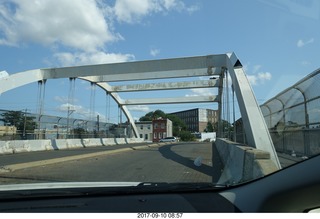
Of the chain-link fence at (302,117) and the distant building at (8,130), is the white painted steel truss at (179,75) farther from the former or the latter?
the distant building at (8,130)

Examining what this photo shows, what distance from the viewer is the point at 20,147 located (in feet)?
90.4

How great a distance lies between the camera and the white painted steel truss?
1337 cm

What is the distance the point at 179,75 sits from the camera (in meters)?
33.7

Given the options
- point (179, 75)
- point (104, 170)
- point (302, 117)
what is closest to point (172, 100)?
point (179, 75)

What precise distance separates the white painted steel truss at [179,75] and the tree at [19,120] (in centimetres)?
220

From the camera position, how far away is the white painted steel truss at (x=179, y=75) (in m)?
13.4

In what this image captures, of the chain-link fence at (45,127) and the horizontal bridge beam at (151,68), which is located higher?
the horizontal bridge beam at (151,68)

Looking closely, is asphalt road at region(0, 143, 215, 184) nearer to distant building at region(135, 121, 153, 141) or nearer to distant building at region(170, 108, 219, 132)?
distant building at region(135, 121, 153, 141)

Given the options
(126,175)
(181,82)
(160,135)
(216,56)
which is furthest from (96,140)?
(160,135)

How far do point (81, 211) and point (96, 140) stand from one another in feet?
135

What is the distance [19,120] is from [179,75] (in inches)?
538

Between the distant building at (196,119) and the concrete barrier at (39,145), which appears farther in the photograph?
the distant building at (196,119)

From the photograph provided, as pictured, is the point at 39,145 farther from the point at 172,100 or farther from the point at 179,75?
the point at 172,100

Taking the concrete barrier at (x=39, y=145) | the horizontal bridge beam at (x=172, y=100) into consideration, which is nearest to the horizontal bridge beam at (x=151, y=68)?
the concrete barrier at (x=39, y=145)
